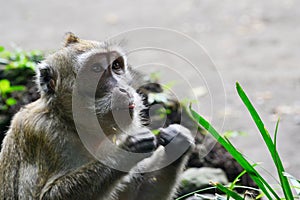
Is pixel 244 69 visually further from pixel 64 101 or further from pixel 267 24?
pixel 64 101

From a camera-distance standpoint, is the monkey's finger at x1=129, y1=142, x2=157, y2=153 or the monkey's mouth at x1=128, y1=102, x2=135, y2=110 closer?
the monkey's finger at x1=129, y1=142, x2=157, y2=153

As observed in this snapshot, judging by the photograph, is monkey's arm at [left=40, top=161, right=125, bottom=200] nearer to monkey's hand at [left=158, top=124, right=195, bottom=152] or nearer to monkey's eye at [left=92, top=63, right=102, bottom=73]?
monkey's hand at [left=158, top=124, right=195, bottom=152]

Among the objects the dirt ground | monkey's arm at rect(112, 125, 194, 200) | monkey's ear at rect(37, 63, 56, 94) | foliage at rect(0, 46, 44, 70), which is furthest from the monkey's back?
the dirt ground

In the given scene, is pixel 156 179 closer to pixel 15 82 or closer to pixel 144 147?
pixel 144 147

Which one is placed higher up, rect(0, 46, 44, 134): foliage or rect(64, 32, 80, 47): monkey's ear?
rect(64, 32, 80, 47): monkey's ear

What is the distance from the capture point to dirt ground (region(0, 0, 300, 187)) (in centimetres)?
946

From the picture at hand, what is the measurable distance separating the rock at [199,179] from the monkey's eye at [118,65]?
1.74 meters

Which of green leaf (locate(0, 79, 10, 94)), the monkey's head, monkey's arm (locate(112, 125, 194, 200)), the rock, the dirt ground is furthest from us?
the dirt ground

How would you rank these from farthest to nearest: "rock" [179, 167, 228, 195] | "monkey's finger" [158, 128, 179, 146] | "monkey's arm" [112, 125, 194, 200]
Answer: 1. "rock" [179, 167, 228, 195]
2. "monkey's arm" [112, 125, 194, 200]
3. "monkey's finger" [158, 128, 179, 146]

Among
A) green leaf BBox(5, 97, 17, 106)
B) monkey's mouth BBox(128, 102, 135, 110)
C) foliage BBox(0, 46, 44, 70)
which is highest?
monkey's mouth BBox(128, 102, 135, 110)

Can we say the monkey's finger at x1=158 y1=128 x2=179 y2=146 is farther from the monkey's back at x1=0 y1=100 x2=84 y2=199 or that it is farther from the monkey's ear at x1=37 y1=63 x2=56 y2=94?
the monkey's ear at x1=37 y1=63 x2=56 y2=94

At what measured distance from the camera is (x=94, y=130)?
4.77 meters

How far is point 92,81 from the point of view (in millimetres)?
4762

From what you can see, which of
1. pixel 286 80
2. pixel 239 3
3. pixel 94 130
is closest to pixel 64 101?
pixel 94 130
